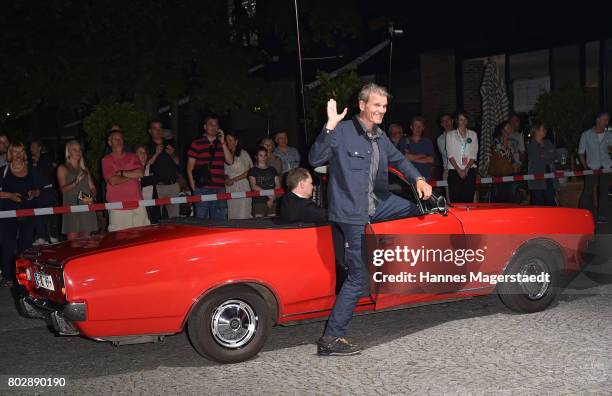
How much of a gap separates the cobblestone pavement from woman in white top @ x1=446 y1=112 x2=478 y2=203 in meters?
4.63

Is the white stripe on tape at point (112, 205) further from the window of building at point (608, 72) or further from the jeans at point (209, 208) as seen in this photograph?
the window of building at point (608, 72)

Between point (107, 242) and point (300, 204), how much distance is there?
1457mm

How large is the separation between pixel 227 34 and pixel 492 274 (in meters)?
16.2

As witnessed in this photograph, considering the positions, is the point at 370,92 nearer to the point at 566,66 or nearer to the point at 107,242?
the point at 107,242

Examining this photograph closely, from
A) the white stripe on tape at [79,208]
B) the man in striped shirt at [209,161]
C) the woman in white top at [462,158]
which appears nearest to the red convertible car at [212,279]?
the white stripe on tape at [79,208]

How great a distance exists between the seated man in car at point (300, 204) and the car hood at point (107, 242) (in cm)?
64

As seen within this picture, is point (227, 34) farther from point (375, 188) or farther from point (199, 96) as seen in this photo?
point (375, 188)

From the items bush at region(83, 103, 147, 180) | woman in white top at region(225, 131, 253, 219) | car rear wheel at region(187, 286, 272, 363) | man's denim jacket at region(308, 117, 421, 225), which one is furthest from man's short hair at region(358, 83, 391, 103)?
bush at region(83, 103, 147, 180)

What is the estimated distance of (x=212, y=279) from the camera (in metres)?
5.58

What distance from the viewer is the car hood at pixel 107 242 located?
5.56m

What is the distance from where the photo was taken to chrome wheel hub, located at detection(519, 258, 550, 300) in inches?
270

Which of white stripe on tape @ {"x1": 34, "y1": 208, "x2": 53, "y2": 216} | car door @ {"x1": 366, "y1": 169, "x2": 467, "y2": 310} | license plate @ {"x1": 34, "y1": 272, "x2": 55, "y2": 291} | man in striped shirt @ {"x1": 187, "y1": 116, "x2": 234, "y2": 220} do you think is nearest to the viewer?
license plate @ {"x1": 34, "y1": 272, "x2": 55, "y2": 291}

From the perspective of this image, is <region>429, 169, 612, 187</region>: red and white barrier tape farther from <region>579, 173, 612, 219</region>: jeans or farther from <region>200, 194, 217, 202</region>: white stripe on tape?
<region>200, 194, 217, 202</region>: white stripe on tape

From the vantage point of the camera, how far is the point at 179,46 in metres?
20.1
